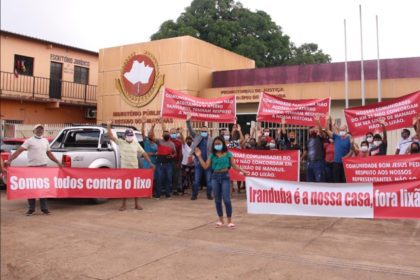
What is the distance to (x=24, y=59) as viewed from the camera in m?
21.5

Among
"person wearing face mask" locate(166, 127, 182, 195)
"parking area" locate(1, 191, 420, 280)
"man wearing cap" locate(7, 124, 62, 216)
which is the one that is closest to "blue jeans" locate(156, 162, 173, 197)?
"person wearing face mask" locate(166, 127, 182, 195)

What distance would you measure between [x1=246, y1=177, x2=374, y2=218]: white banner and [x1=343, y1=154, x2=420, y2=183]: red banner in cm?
125

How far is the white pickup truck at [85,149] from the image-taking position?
31.4 feet

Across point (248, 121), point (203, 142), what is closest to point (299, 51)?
point (248, 121)

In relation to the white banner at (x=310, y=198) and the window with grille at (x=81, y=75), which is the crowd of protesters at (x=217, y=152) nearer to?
the white banner at (x=310, y=198)

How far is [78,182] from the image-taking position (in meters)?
9.09

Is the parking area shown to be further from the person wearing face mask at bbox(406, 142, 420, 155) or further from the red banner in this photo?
the person wearing face mask at bbox(406, 142, 420, 155)

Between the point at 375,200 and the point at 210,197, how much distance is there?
181 inches

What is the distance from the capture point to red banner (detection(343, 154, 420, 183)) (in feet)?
26.6

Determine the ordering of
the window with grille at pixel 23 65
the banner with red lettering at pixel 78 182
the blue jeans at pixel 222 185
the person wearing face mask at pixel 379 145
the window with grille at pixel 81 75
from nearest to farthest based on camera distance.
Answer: the blue jeans at pixel 222 185 < the banner with red lettering at pixel 78 182 < the person wearing face mask at pixel 379 145 < the window with grille at pixel 23 65 < the window with grille at pixel 81 75

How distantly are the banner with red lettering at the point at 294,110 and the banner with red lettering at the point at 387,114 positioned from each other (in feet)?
3.53

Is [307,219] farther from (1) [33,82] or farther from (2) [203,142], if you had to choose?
(1) [33,82]

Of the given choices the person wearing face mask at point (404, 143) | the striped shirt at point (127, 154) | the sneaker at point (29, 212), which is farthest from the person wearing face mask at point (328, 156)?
the sneaker at point (29, 212)

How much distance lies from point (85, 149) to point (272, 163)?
4.22 metres
